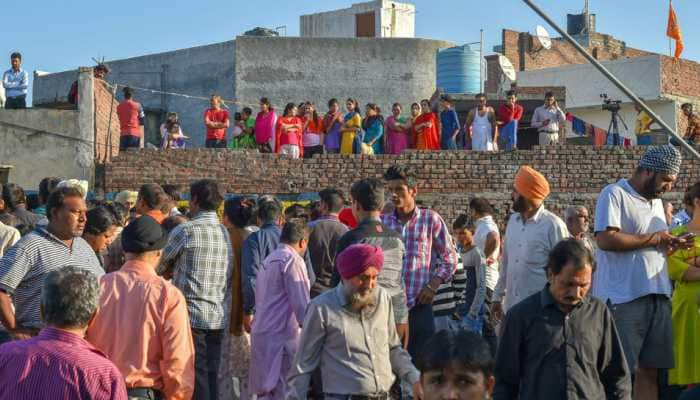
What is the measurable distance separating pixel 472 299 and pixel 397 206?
2.72 metres

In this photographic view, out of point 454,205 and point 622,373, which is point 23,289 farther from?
point 454,205

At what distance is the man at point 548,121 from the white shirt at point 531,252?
49.7 ft

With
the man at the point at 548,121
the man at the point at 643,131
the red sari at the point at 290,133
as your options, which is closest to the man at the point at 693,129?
the man at the point at 643,131

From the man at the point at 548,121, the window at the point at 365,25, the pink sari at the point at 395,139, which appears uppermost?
the window at the point at 365,25

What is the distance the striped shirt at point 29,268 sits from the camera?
19.9 ft

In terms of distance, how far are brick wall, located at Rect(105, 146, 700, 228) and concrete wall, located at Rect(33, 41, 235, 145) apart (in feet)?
34.2

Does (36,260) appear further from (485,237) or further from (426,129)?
(426,129)


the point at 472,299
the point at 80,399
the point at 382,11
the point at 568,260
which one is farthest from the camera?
the point at 382,11

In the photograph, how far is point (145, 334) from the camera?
18.7 feet

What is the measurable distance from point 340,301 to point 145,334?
1087 mm

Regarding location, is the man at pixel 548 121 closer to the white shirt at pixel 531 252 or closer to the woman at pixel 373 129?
the woman at pixel 373 129

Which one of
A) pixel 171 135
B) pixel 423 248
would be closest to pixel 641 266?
pixel 423 248

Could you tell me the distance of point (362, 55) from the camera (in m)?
32.7

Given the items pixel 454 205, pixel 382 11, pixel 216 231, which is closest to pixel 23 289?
pixel 216 231
